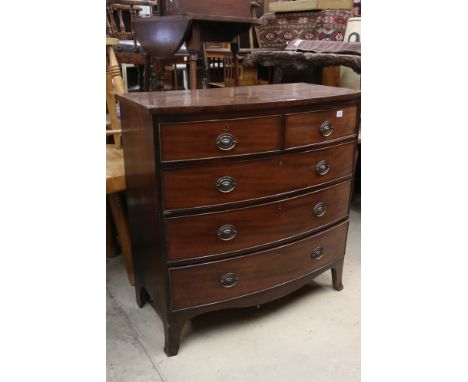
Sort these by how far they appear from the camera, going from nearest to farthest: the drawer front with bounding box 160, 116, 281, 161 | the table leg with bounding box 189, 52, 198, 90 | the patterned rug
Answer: the drawer front with bounding box 160, 116, 281, 161 → the table leg with bounding box 189, 52, 198, 90 → the patterned rug

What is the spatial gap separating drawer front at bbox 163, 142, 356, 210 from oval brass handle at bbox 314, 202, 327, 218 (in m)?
0.09

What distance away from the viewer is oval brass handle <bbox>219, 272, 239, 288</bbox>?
4.68ft

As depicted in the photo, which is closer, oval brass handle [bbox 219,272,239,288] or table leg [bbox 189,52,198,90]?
oval brass handle [bbox 219,272,239,288]

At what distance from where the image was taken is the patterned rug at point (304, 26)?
3559mm

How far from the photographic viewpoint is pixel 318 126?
146 centimetres

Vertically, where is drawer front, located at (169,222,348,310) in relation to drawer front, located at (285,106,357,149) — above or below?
below

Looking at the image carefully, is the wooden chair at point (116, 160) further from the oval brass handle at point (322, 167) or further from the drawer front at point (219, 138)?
the oval brass handle at point (322, 167)

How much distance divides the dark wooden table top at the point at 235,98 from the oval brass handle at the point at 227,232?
1.23 ft

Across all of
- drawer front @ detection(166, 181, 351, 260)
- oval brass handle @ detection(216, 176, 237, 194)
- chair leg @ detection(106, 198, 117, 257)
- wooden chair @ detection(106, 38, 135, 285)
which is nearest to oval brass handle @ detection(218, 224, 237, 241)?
drawer front @ detection(166, 181, 351, 260)

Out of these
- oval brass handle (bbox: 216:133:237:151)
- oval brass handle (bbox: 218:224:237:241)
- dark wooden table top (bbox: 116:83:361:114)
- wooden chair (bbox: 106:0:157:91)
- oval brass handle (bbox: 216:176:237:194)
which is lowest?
oval brass handle (bbox: 218:224:237:241)

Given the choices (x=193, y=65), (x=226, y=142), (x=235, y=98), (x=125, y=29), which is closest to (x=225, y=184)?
(x=226, y=142)

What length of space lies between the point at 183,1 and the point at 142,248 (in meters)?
1.22

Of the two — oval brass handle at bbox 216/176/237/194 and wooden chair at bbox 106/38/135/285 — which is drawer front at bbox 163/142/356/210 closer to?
oval brass handle at bbox 216/176/237/194

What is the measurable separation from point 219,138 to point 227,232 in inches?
12.3
